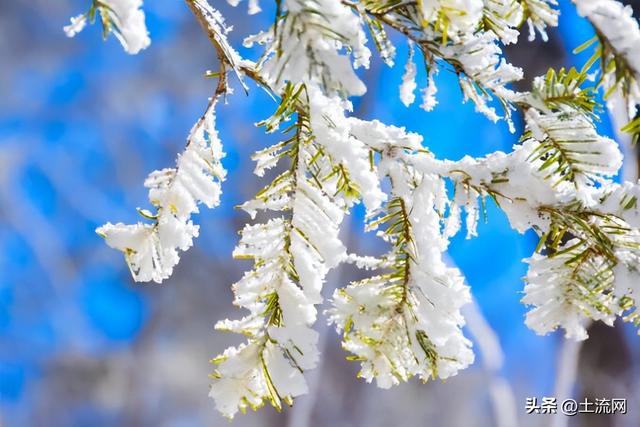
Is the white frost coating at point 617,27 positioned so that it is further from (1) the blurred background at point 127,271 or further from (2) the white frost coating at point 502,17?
(1) the blurred background at point 127,271

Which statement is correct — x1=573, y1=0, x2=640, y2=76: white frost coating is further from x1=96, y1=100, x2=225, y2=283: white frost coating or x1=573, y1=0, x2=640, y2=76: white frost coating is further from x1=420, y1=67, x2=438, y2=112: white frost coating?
x1=96, y1=100, x2=225, y2=283: white frost coating

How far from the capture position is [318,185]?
41 cm

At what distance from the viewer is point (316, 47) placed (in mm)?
253

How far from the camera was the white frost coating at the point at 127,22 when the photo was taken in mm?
305

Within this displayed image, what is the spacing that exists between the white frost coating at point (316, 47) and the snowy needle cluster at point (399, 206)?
0.07 m

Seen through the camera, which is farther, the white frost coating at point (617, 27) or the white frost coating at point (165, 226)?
the white frost coating at point (165, 226)

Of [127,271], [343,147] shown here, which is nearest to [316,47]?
[343,147]

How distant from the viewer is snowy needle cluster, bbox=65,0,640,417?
35 centimetres

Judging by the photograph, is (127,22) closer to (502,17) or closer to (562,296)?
(502,17)

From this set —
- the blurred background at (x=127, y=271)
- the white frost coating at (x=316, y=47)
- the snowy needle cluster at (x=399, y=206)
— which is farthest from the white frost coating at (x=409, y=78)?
the blurred background at (x=127, y=271)

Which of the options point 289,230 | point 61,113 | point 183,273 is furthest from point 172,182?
point 61,113

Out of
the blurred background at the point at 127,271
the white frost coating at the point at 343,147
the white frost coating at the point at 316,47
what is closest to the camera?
the white frost coating at the point at 316,47

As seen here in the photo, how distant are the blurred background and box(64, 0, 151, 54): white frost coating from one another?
8.56 ft

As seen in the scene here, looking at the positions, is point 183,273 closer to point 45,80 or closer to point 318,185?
point 45,80
